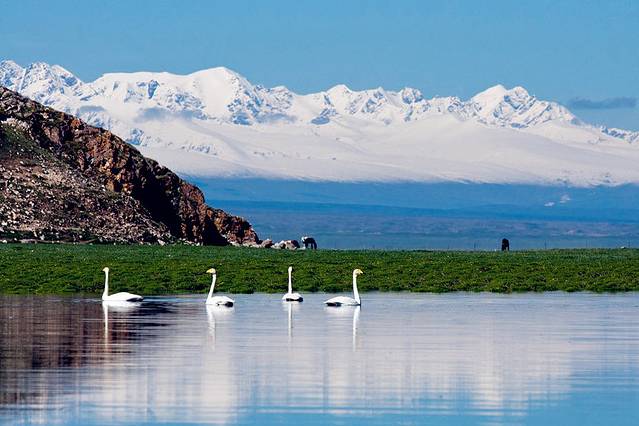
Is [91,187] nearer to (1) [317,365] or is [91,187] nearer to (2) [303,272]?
(2) [303,272]

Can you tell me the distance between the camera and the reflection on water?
2664 centimetres

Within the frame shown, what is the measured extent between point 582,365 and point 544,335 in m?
7.91

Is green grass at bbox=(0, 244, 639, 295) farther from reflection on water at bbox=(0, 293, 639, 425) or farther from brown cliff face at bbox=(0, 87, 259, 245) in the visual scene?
brown cliff face at bbox=(0, 87, 259, 245)

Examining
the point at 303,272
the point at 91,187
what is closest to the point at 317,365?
the point at 303,272

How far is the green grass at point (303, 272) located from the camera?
65.1 metres

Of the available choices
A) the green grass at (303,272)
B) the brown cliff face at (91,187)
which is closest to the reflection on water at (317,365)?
the green grass at (303,272)

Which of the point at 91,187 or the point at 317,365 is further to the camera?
the point at 91,187

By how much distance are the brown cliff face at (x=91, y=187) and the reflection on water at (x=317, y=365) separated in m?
55.7

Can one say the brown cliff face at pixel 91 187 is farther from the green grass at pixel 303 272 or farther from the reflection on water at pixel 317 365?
the reflection on water at pixel 317 365

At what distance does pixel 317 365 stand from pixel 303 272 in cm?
3757

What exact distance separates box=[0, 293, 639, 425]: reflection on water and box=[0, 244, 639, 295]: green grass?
41.2 feet

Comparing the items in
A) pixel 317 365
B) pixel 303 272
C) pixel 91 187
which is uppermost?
pixel 91 187

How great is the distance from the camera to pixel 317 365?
1314 inches

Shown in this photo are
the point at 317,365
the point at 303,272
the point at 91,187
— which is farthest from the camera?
the point at 91,187
